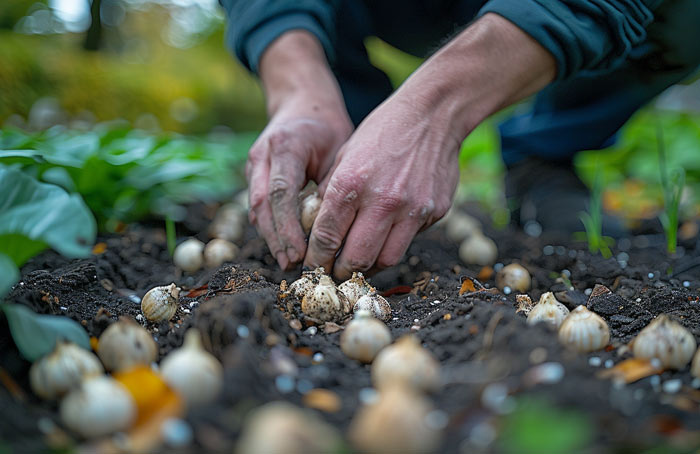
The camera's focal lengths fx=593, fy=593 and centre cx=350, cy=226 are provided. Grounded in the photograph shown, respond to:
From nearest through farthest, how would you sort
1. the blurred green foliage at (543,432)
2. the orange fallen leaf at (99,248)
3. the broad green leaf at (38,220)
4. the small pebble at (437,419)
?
the blurred green foliage at (543,432), the small pebble at (437,419), the broad green leaf at (38,220), the orange fallen leaf at (99,248)

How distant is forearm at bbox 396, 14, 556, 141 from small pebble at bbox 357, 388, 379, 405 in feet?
2.34

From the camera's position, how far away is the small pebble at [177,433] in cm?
61

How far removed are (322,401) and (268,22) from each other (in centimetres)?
139

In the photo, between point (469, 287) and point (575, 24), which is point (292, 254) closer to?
point (469, 287)

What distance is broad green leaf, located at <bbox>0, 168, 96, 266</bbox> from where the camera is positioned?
861 millimetres

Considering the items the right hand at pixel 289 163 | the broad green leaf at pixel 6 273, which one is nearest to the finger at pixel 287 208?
the right hand at pixel 289 163

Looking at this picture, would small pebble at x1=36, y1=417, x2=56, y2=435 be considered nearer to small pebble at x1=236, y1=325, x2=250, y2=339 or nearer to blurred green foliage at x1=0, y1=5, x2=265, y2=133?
small pebble at x1=236, y1=325, x2=250, y2=339

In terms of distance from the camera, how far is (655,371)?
2.90 ft

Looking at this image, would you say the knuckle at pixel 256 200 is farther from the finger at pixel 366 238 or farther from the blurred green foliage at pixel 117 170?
the blurred green foliage at pixel 117 170

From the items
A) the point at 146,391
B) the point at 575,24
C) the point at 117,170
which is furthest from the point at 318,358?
the point at 117,170

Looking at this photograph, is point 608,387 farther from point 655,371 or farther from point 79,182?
point 79,182

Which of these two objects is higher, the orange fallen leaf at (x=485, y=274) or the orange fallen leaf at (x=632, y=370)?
the orange fallen leaf at (x=632, y=370)

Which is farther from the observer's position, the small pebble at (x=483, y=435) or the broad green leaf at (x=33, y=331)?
the broad green leaf at (x=33, y=331)

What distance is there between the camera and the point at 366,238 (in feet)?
4.18
